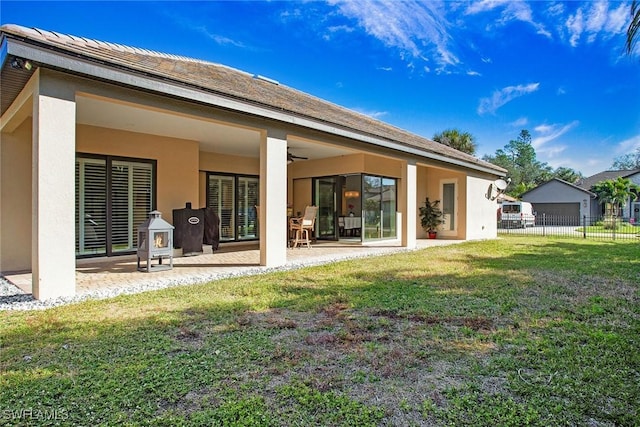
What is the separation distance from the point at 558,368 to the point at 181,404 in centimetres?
295

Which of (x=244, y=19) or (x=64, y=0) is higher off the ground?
(x=244, y=19)

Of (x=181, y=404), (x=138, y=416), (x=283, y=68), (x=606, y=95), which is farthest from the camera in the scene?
(x=606, y=95)

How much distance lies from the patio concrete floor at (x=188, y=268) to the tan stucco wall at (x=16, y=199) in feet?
2.80

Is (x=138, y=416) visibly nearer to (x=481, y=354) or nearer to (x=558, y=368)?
(x=481, y=354)

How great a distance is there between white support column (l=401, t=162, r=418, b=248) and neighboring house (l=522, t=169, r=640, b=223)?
3157 centimetres

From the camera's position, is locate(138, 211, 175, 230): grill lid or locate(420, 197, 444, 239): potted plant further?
locate(420, 197, 444, 239): potted plant

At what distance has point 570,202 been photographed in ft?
118

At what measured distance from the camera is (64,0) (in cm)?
764

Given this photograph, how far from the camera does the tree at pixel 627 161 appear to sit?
2305 inches

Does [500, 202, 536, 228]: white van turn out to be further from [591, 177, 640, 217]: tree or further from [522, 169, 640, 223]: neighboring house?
[522, 169, 640, 223]: neighboring house

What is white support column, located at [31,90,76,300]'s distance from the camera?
4.59m

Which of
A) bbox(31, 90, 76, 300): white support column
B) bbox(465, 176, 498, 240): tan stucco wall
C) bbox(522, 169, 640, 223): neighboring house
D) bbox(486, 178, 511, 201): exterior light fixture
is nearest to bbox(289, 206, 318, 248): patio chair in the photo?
bbox(31, 90, 76, 300): white support column

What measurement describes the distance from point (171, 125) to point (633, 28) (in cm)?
834

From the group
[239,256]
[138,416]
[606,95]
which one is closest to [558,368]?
[138,416]
